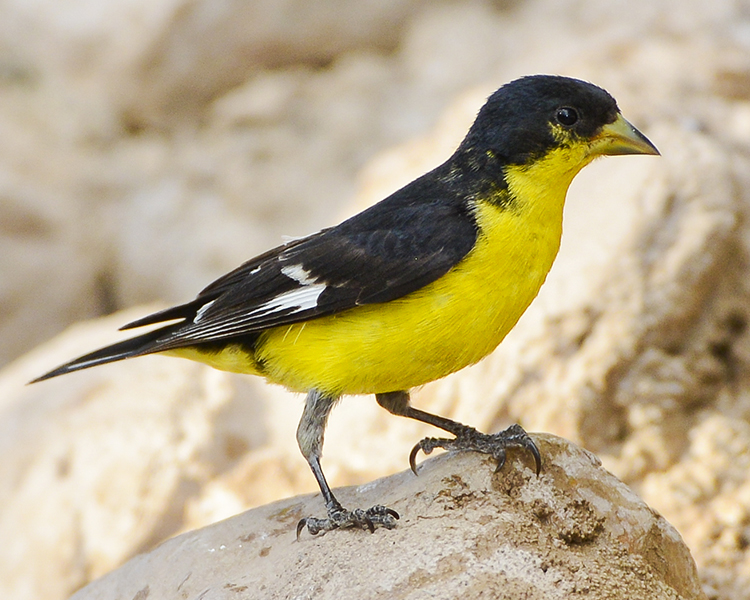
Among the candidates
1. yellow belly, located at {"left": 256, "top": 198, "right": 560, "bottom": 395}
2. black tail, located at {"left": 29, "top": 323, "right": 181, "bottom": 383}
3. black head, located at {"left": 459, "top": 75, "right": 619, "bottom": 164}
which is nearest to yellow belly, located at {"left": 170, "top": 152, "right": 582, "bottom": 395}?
yellow belly, located at {"left": 256, "top": 198, "right": 560, "bottom": 395}

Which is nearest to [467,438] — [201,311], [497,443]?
[497,443]

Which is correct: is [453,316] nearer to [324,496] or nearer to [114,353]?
[324,496]

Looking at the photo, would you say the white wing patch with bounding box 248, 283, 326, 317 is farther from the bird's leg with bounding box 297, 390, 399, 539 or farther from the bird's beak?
the bird's beak

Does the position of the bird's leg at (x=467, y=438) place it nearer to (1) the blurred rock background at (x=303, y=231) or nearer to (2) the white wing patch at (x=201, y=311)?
(2) the white wing patch at (x=201, y=311)

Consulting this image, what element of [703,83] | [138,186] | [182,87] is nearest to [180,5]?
[182,87]

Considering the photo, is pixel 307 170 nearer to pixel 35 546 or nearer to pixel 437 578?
pixel 35 546

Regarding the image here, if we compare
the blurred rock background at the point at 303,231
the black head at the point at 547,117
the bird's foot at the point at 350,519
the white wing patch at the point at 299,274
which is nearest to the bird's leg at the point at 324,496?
the bird's foot at the point at 350,519
